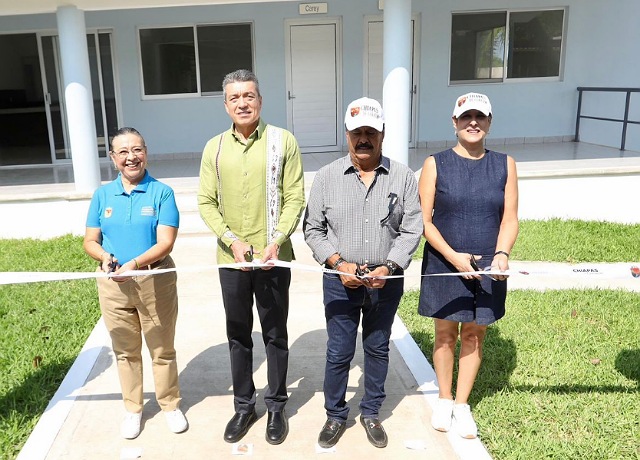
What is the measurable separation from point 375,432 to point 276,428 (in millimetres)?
537

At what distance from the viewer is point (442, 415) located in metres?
3.14

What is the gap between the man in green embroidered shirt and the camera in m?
2.80

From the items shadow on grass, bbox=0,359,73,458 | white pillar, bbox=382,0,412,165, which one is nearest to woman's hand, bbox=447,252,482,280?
shadow on grass, bbox=0,359,73,458

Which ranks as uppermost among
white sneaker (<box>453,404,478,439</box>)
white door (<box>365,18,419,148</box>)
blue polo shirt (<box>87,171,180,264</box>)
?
white door (<box>365,18,419,148</box>)

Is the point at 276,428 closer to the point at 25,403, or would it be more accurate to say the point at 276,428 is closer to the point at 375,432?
the point at 375,432

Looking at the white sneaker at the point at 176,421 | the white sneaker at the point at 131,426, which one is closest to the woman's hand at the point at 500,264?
the white sneaker at the point at 176,421

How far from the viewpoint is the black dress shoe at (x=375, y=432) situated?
296 cm

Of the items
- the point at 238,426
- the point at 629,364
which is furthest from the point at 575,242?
the point at 238,426

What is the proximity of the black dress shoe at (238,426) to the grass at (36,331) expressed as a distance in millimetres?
1131

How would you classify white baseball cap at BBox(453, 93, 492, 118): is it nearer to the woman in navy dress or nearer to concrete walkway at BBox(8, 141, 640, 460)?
the woman in navy dress

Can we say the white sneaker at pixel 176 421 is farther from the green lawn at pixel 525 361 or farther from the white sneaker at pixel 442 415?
the white sneaker at pixel 442 415

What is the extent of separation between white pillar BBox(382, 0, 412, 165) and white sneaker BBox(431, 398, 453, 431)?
468 centimetres

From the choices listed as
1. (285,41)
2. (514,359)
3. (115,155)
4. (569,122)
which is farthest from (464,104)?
(569,122)

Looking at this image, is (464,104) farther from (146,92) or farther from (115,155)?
(146,92)
